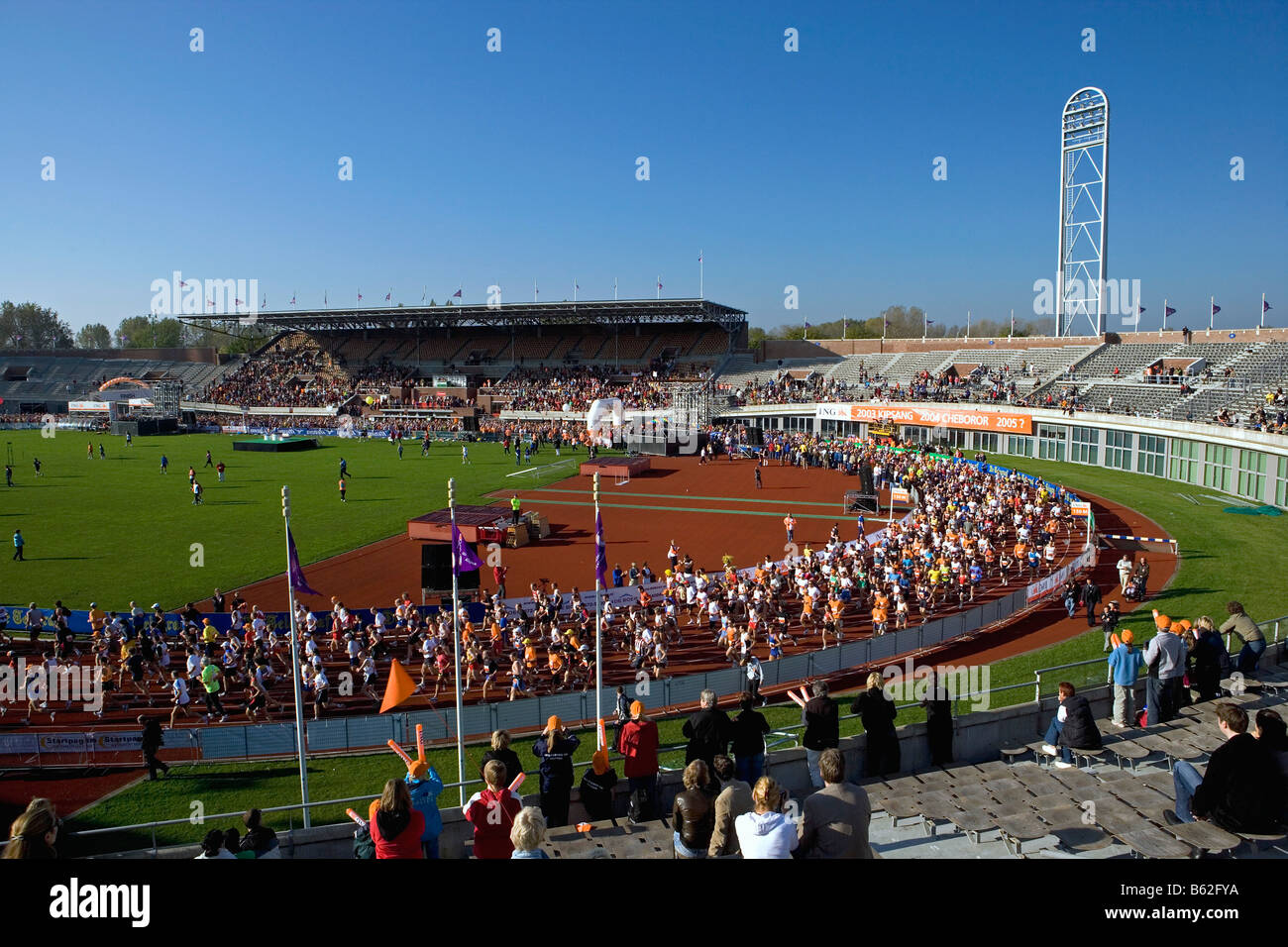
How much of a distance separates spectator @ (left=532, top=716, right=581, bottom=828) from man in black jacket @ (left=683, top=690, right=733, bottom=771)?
111cm

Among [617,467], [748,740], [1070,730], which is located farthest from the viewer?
[617,467]

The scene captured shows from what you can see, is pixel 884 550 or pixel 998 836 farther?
pixel 884 550

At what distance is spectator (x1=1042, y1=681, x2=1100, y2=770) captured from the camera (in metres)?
8.73

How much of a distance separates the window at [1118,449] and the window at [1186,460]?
332cm

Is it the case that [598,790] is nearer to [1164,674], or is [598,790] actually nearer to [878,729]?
[878,729]

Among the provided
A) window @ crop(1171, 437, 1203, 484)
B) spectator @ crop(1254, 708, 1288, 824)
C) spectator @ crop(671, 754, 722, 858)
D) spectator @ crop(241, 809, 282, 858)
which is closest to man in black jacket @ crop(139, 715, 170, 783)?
spectator @ crop(241, 809, 282, 858)

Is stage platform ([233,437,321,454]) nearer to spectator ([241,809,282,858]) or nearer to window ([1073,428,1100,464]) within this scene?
window ([1073,428,1100,464])

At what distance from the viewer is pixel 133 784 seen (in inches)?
512

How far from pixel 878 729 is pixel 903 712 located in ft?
23.6

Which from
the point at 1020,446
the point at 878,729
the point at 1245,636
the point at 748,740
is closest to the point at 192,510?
the point at 748,740

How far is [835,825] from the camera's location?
5340 millimetres

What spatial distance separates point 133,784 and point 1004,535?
26007mm
